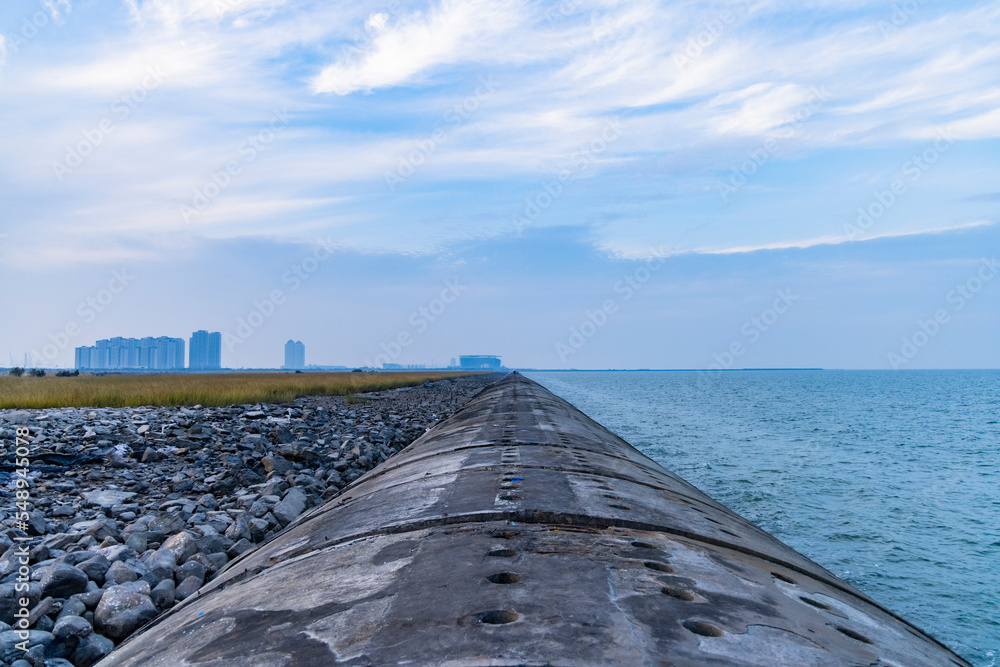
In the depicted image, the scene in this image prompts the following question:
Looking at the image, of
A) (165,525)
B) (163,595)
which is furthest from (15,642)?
(165,525)

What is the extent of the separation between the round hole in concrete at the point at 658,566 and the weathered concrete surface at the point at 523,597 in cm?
1

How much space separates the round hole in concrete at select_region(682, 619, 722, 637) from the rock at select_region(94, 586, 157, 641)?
304cm

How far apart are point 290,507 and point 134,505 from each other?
168cm

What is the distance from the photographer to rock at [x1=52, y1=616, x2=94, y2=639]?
3158 millimetres

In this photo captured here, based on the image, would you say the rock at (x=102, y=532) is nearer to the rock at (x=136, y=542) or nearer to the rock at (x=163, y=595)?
the rock at (x=136, y=542)

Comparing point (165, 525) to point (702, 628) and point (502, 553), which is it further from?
point (702, 628)

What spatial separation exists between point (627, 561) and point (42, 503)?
21.0ft

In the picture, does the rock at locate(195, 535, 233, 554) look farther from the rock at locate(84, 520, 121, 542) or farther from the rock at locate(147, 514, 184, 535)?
the rock at locate(84, 520, 121, 542)

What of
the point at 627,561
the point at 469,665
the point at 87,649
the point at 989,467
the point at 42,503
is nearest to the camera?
the point at 469,665

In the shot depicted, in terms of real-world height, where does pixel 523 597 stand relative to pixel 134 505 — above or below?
above

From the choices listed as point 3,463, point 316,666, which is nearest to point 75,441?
point 3,463

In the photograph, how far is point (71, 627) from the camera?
3.19m

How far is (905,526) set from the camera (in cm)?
1149

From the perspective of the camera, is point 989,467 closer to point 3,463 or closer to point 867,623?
point 867,623
